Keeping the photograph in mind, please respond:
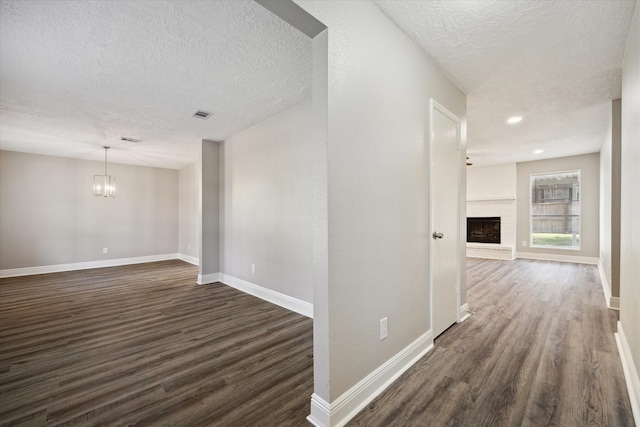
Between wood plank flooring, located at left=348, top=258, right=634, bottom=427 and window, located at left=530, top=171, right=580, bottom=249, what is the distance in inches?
157

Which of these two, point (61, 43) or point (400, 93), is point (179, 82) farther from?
point (400, 93)

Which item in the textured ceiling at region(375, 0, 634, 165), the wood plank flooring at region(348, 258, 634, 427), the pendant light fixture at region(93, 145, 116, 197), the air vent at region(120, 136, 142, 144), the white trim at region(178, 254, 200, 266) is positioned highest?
the textured ceiling at region(375, 0, 634, 165)

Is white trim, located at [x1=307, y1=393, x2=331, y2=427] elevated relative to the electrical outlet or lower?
lower

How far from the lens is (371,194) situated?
5.61 ft

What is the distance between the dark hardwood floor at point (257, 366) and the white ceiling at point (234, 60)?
2478 millimetres

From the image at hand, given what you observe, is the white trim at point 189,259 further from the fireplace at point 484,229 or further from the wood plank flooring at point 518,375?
the fireplace at point 484,229

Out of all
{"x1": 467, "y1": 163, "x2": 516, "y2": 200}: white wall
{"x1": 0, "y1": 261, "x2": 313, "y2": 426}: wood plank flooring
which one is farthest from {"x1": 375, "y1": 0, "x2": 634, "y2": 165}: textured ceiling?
{"x1": 467, "y1": 163, "x2": 516, "y2": 200}: white wall

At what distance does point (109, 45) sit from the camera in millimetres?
2053

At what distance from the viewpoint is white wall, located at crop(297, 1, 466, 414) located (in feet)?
4.80

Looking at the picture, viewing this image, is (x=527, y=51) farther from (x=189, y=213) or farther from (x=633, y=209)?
(x=189, y=213)

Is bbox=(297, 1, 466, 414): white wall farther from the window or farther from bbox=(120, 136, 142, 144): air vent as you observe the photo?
the window

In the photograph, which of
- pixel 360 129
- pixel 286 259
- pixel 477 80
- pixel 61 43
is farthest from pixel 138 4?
pixel 477 80

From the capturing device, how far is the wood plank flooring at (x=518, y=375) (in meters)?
1.50

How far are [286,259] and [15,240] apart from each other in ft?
19.3
